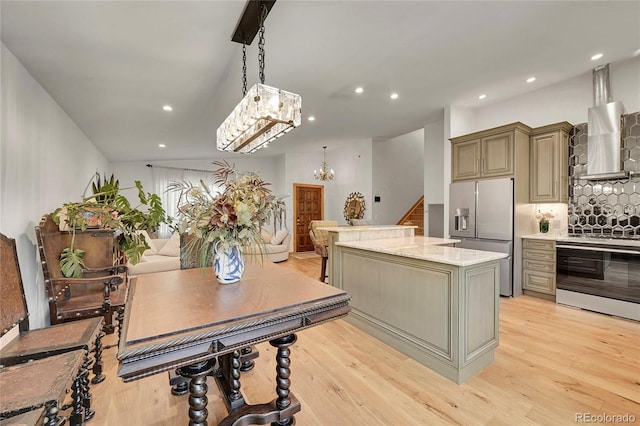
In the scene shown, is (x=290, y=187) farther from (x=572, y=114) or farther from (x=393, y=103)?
(x=572, y=114)

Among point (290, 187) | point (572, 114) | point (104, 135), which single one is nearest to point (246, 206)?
point (572, 114)

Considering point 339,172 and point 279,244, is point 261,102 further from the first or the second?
point 339,172

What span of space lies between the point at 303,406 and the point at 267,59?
10.1 ft

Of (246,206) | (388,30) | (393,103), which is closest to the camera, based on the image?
(246,206)

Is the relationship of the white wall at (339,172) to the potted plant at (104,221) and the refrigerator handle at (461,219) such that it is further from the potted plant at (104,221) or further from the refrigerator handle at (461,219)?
the potted plant at (104,221)

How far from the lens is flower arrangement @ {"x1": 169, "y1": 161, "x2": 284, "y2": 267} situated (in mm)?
1450

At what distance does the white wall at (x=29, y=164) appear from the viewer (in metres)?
2.24

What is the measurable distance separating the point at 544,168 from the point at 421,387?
3.66 metres

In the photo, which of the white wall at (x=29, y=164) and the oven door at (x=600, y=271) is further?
the oven door at (x=600, y=271)

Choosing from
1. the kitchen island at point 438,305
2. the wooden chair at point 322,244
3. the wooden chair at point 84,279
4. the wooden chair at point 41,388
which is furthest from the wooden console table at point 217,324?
the wooden chair at point 322,244

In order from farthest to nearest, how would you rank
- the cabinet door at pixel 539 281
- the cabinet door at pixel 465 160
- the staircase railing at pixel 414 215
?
the staircase railing at pixel 414 215, the cabinet door at pixel 465 160, the cabinet door at pixel 539 281

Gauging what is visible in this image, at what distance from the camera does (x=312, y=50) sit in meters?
2.75

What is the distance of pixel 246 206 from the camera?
145cm

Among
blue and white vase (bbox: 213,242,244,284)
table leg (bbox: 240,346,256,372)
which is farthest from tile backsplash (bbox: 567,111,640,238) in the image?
blue and white vase (bbox: 213,242,244,284)
